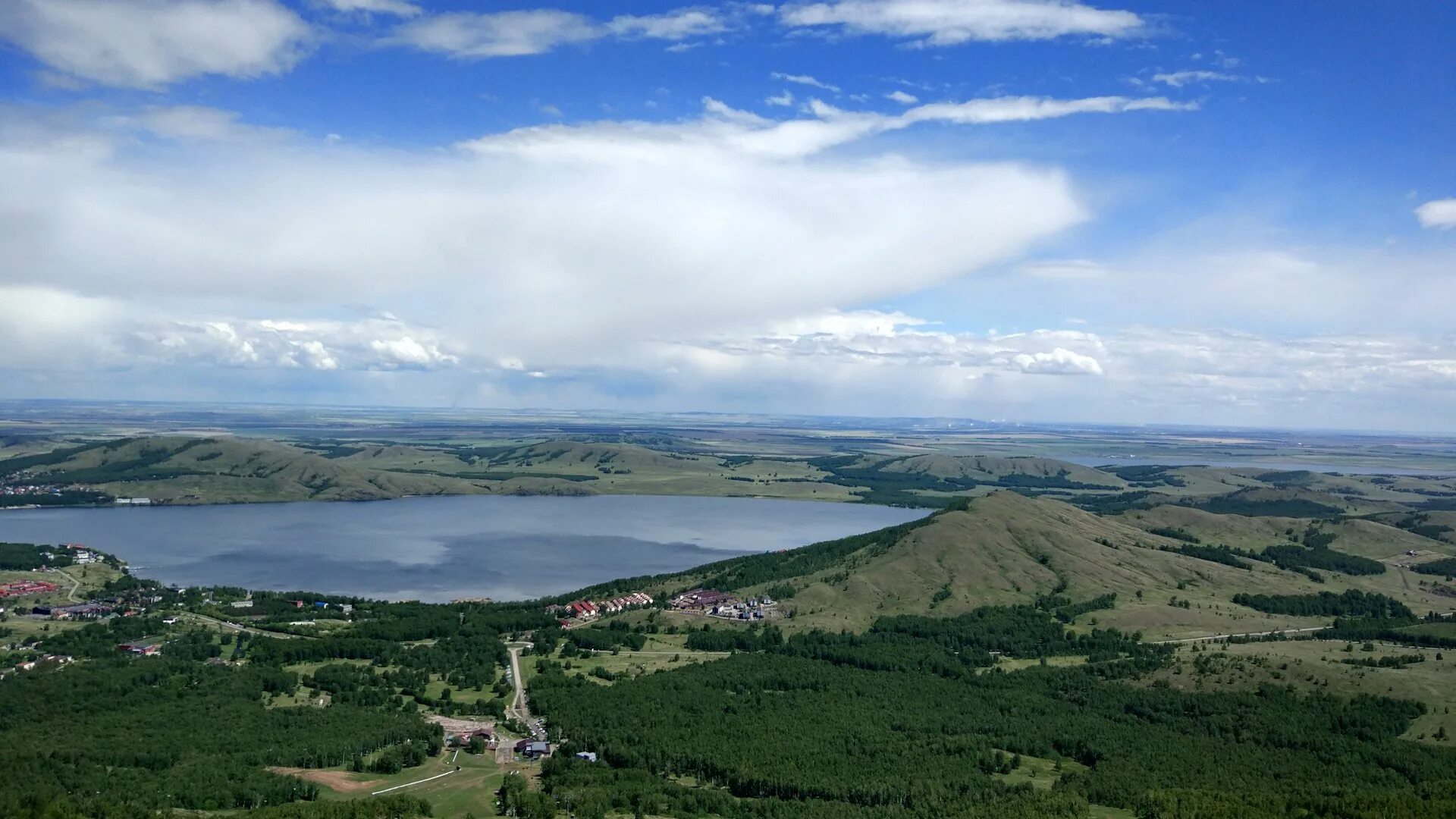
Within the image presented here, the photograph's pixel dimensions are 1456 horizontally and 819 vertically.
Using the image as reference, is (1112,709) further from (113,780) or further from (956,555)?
(113,780)

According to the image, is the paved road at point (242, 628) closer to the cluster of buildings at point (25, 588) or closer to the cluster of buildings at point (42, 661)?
the cluster of buildings at point (42, 661)

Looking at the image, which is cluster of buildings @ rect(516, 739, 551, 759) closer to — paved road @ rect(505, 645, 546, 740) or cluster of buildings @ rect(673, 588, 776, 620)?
paved road @ rect(505, 645, 546, 740)

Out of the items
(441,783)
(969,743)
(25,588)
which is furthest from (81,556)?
(969,743)

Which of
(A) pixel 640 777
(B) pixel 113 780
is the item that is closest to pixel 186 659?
(B) pixel 113 780

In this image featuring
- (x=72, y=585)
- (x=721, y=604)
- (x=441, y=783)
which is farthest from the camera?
(x=72, y=585)

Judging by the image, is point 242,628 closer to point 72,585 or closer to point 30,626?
point 30,626
